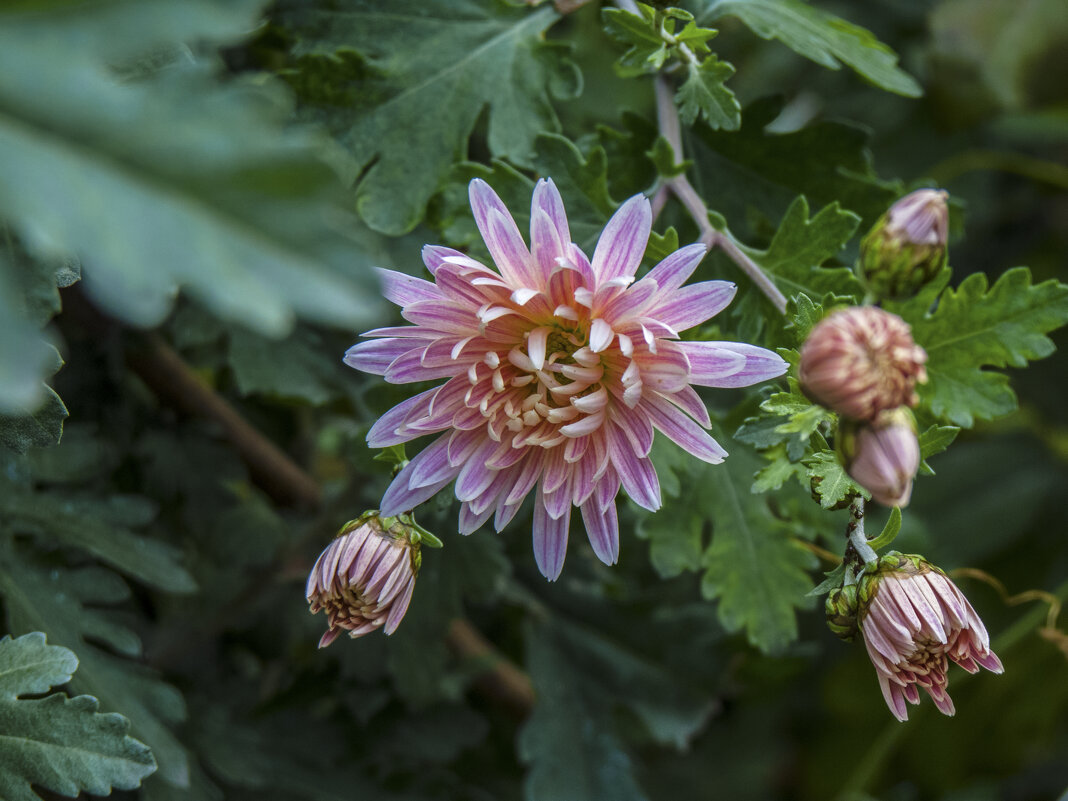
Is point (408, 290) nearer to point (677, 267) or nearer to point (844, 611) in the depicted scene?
point (677, 267)

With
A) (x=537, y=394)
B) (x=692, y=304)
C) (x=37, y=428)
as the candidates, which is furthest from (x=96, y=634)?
(x=692, y=304)

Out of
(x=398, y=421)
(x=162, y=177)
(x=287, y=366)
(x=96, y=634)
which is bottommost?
(x=96, y=634)

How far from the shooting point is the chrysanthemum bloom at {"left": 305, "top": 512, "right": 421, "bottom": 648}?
55 centimetres

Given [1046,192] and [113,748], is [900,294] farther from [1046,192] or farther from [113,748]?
[1046,192]

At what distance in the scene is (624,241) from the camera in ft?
1.77

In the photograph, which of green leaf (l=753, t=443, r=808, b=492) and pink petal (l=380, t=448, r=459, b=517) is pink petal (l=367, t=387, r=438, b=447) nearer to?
pink petal (l=380, t=448, r=459, b=517)

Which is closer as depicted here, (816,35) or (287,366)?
(816,35)

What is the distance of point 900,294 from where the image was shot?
54 centimetres

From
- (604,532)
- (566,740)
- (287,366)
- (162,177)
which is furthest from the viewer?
(566,740)

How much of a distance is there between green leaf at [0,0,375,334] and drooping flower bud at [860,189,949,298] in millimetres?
345

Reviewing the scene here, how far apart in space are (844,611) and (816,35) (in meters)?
0.43

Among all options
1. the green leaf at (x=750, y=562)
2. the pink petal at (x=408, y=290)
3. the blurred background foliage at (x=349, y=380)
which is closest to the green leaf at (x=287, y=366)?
the blurred background foliage at (x=349, y=380)

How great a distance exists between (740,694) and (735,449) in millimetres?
540

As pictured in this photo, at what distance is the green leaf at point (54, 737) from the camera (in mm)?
582
